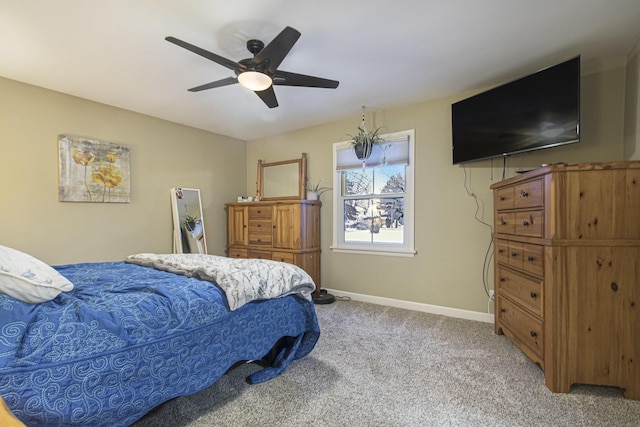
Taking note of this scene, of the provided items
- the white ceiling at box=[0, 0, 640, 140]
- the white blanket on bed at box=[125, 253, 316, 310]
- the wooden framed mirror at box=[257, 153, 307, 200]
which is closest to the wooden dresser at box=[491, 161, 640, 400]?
the white ceiling at box=[0, 0, 640, 140]

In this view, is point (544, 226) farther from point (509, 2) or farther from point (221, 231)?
point (221, 231)

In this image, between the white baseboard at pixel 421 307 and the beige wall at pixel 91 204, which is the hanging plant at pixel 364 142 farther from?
the beige wall at pixel 91 204

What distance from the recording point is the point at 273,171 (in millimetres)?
4648

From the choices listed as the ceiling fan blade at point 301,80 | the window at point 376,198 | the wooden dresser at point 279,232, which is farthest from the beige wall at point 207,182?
the ceiling fan blade at point 301,80

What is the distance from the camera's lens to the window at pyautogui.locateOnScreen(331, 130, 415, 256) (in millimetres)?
3551

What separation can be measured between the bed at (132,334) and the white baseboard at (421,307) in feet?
5.94

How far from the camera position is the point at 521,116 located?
2.56 metres

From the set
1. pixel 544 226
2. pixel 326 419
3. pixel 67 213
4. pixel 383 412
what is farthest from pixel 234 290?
pixel 67 213

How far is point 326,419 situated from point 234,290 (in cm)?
85

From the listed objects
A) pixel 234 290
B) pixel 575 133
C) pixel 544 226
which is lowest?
pixel 234 290

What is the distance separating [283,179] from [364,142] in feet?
4.76

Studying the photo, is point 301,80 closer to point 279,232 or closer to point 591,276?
point 279,232

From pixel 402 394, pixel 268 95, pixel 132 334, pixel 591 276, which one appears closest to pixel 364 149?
pixel 268 95

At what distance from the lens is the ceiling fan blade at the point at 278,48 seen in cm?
178
